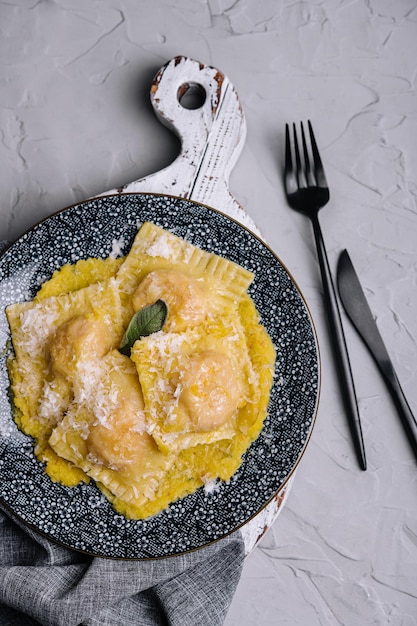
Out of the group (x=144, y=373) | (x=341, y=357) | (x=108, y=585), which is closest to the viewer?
(x=144, y=373)

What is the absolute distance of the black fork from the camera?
352 centimetres

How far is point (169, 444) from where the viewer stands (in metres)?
2.89

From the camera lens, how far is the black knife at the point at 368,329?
3.54 metres

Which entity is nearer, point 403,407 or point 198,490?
point 198,490

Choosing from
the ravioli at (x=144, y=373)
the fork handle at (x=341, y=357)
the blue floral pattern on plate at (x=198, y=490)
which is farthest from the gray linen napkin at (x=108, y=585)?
the fork handle at (x=341, y=357)

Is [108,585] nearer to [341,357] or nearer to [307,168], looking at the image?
[341,357]

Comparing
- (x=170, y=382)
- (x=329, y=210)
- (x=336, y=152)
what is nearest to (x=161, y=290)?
(x=170, y=382)

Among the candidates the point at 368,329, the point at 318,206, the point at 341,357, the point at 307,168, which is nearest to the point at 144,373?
the point at 341,357

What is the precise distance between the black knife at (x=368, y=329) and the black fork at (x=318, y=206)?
0.27 feet

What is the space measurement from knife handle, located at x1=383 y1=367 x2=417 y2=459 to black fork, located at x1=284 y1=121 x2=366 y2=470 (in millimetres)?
252

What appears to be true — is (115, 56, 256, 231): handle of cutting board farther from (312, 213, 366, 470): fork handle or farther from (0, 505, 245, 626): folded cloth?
(0, 505, 245, 626): folded cloth

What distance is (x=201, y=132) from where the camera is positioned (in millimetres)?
3576

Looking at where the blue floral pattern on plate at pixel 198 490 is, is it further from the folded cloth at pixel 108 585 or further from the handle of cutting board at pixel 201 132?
the handle of cutting board at pixel 201 132

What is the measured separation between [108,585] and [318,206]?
8.30 feet
